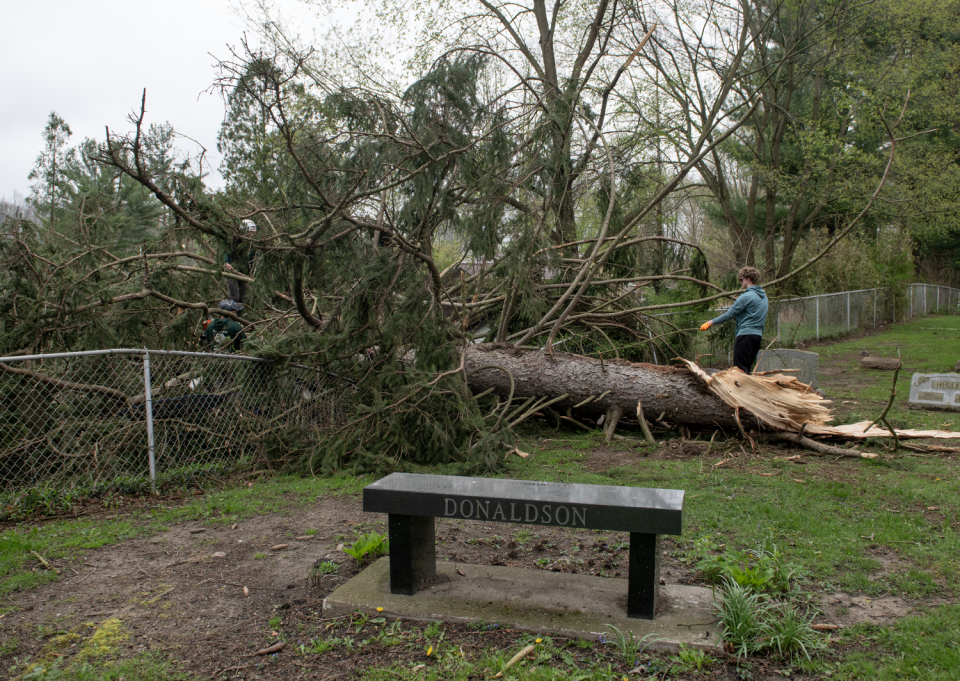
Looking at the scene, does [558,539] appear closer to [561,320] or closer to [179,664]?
[179,664]

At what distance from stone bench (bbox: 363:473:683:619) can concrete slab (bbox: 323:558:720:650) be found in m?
0.10

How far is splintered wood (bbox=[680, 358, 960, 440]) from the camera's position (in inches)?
261

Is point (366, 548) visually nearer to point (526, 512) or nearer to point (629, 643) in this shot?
point (526, 512)

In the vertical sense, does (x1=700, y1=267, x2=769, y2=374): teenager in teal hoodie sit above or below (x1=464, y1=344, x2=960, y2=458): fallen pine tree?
above

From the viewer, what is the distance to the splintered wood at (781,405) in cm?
663

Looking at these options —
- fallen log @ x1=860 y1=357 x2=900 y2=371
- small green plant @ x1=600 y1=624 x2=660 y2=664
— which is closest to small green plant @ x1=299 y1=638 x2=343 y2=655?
small green plant @ x1=600 y1=624 x2=660 y2=664

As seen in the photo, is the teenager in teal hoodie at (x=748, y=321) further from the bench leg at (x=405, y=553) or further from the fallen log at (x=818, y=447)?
the bench leg at (x=405, y=553)

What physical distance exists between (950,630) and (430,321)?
14.8ft

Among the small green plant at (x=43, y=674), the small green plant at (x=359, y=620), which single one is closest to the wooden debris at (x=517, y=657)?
the small green plant at (x=359, y=620)

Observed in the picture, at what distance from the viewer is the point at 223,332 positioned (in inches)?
292

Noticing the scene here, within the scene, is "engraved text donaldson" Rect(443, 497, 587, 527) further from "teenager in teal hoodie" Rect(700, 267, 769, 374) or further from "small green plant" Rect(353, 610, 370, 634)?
"teenager in teal hoodie" Rect(700, 267, 769, 374)

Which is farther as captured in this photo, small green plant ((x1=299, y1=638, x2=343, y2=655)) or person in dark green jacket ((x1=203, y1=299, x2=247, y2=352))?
person in dark green jacket ((x1=203, y1=299, x2=247, y2=352))

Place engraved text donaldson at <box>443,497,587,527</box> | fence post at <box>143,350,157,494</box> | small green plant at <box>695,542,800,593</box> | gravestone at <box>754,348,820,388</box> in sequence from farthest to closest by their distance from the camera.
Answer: gravestone at <box>754,348,820,388</box>, fence post at <box>143,350,157,494</box>, small green plant at <box>695,542,800,593</box>, engraved text donaldson at <box>443,497,587,527</box>

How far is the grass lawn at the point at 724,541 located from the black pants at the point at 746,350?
1055mm
